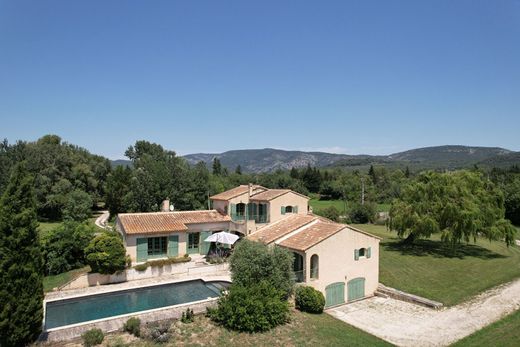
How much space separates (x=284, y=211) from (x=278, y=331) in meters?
14.9

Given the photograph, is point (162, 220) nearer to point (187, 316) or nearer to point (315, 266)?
point (187, 316)

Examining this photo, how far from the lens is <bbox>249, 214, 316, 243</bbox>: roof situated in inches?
997

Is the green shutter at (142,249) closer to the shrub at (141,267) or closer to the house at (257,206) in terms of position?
the shrub at (141,267)

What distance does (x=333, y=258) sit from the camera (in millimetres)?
22453

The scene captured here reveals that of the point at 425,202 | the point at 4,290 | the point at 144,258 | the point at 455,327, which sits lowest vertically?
the point at 455,327

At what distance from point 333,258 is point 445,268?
538 inches

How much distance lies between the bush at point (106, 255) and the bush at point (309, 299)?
12923 mm

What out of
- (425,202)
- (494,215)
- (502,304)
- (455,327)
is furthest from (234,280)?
(494,215)

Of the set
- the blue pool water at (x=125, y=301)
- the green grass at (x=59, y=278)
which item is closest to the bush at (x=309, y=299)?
the blue pool water at (x=125, y=301)

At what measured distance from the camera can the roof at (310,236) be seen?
22062 millimetres

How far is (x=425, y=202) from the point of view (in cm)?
3503

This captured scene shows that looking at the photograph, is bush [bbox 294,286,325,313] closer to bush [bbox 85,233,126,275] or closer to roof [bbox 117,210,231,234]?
roof [bbox 117,210,231,234]

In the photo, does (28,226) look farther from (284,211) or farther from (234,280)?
(284,211)

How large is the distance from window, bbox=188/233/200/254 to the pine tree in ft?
50.5
